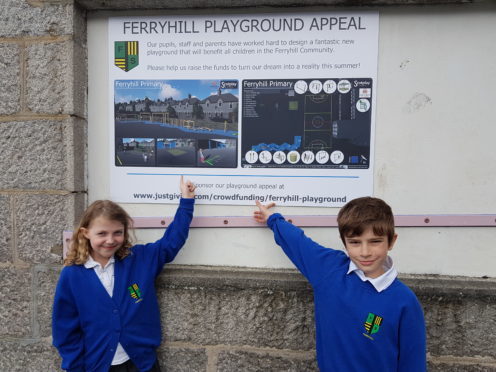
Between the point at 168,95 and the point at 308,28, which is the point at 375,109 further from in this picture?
the point at 168,95

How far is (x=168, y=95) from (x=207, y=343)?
147 cm

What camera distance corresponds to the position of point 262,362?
2.04 metres

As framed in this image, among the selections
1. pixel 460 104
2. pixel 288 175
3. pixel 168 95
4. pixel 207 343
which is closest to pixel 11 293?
pixel 207 343

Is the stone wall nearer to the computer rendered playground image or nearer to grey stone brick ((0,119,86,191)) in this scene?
grey stone brick ((0,119,86,191))

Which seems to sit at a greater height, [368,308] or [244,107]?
Answer: [244,107]

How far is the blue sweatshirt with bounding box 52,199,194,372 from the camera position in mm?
1715

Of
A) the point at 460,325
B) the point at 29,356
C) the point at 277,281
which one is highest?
the point at 277,281

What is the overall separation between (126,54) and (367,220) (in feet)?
5.35

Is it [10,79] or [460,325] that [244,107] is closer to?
[10,79]

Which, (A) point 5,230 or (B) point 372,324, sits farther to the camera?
(A) point 5,230

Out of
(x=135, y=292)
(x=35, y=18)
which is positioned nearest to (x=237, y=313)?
(x=135, y=292)

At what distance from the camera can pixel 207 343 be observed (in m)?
2.07

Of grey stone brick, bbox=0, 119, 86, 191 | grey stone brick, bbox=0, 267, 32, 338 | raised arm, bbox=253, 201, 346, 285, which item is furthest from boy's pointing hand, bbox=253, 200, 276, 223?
grey stone brick, bbox=0, 267, 32, 338

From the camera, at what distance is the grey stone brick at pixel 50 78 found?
199cm
